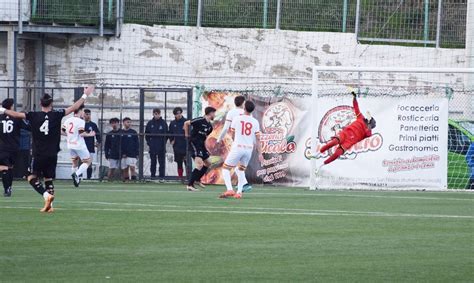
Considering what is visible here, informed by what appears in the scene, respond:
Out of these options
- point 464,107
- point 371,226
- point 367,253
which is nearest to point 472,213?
point 371,226

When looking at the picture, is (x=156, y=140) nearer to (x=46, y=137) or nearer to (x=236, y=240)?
(x=46, y=137)

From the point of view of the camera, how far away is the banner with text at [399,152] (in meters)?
27.5

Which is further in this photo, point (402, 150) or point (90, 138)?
point (90, 138)

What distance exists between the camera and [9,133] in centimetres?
2397

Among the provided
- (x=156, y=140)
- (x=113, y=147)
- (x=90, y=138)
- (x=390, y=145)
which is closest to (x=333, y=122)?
(x=390, y=145)

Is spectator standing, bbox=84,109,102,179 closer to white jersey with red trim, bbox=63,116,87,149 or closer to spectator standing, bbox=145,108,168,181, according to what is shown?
spectator standing, bbox=145,108,168,181

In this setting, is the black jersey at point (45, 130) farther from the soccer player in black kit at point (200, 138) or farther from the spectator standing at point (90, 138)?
the spectator standing at point (90, 138)

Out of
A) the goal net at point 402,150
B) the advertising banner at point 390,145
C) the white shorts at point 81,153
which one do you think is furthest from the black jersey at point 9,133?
the goal net at point 402,150

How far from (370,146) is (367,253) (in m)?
15.4

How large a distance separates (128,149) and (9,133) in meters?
7.88

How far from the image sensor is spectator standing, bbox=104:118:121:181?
1253 inches

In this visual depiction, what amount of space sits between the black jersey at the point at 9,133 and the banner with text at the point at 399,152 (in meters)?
7.72

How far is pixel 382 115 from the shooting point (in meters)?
27.9

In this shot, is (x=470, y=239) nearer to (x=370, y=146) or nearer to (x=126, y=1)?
(x=370, y=146)
